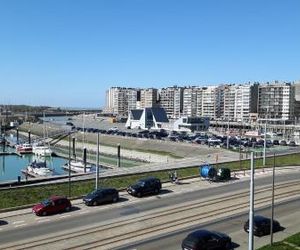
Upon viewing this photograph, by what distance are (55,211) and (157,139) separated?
80.4 meters

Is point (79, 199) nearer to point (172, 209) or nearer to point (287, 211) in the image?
point (172, 209)

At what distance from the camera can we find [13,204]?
38.5 meters

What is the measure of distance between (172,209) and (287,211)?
8846 mm

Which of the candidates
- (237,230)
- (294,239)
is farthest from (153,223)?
(294,239)

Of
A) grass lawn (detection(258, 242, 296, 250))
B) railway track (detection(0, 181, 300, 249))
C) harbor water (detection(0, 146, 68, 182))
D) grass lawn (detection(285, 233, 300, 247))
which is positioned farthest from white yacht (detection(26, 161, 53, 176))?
grass lawn (detection(258, 242, 296, 250))

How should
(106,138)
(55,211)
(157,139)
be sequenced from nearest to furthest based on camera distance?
1. (55,211)
2. (157,139)
3. (106,138)

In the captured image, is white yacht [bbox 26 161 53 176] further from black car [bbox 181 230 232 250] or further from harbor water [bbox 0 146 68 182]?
black car [bbox 181 230 232 250]

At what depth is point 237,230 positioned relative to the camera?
31469 mm

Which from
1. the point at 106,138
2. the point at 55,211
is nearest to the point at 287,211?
the point at 55,211

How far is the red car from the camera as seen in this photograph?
35.1m

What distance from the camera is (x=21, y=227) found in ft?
105

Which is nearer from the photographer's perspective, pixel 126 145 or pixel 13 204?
pixel 13 204

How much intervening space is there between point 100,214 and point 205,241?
11.3 m

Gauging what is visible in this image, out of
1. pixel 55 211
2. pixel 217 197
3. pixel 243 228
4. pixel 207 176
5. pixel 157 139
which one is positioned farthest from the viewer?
pixel 157 139
